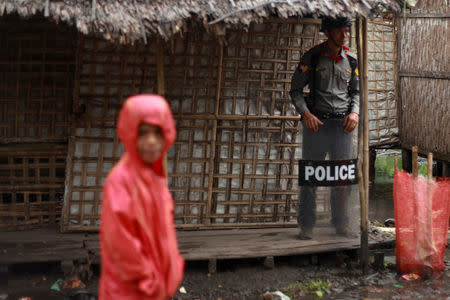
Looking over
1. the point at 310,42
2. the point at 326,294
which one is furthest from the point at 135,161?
the point at 310,42

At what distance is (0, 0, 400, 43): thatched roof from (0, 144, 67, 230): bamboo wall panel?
2199 mm

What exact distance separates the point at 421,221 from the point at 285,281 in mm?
1498

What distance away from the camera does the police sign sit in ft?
19.2

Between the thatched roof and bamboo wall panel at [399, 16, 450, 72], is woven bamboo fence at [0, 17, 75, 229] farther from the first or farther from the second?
bamboo wall panel at [399, 16, 450, 72]

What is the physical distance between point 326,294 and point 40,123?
3612 mm

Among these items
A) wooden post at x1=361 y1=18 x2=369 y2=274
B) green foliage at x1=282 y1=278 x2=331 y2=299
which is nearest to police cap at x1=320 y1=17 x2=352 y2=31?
wooden post at x1=361 y1=18 x2=369 y2=274

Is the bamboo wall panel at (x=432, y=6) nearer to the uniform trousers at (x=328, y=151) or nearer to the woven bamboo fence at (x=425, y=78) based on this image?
the woven bamboo fence at (x=425, y=78)

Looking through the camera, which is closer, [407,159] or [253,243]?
[253,243]

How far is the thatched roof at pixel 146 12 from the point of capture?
4.47 m

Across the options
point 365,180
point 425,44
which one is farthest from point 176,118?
point 425,44

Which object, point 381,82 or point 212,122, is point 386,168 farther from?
point 212,122

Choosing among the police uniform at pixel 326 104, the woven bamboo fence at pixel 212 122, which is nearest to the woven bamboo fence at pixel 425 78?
the woven bamboo fence at pixel 212 122

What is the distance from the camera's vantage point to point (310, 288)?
546 cm

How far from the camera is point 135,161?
2.93m
